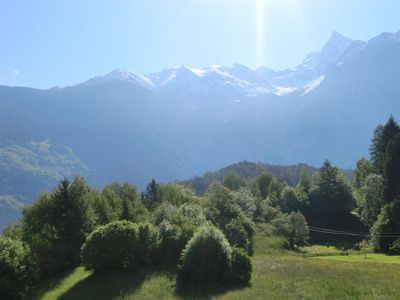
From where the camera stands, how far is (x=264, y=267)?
5188 cm

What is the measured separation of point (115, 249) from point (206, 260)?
1188cm

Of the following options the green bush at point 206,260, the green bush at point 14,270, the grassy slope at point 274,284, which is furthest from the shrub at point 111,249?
the green bush at point 206,260

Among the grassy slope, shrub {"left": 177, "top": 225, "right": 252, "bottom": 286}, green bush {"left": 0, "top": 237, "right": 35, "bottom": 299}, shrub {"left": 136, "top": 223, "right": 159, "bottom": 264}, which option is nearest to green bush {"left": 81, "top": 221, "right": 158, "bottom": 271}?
shrub {"left": 136, "top": 223, "right": 159, "bottom": 264}

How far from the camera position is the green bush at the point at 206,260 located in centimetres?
4577

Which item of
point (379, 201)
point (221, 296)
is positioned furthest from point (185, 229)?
point (379, 201)

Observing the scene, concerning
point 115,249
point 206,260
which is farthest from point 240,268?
point 115,249

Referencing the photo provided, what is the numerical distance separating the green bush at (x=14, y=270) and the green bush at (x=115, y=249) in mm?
6718

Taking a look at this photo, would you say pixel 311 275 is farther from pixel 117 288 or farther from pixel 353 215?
pixel 353 215

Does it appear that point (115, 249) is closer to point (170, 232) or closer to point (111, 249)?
point (111, 249)

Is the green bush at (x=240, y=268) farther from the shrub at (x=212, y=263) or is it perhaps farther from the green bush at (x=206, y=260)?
the green bush at (x=206, y=260)

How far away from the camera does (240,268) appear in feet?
150

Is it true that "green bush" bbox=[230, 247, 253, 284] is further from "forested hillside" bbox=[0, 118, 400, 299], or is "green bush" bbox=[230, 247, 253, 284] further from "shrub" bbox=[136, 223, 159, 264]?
"shrub" bbox=[136, 223, 159, 264]

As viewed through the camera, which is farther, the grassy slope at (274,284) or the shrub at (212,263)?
the shrub at (212,263)

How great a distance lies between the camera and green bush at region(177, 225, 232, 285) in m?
45.8
